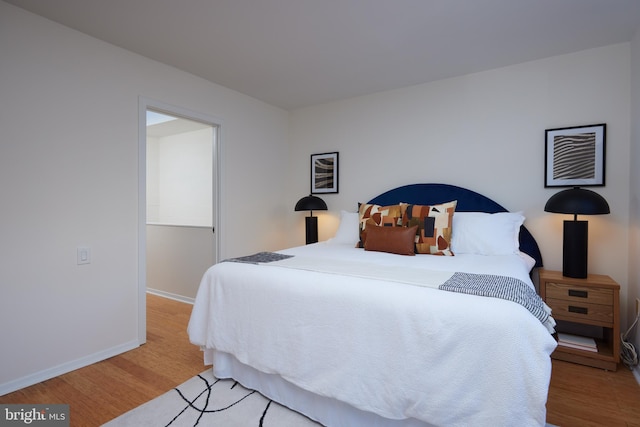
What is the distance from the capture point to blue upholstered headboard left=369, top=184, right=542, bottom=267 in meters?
2.85

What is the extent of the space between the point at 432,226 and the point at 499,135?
46.8 inches

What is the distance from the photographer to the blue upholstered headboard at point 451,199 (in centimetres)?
285

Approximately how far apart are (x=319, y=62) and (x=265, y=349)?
244 centimetres

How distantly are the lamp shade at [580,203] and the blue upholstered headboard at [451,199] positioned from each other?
533mm

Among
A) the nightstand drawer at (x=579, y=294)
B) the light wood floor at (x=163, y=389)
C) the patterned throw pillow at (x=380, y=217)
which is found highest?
the patterned throw pillow at (x=380, y=217)

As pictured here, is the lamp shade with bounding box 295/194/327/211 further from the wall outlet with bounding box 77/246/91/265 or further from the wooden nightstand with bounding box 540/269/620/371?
the wooden nightstand with bounding box 540/269/620/371

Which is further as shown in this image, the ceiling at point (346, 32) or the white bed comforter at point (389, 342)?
the ceiling at point (346, 32)

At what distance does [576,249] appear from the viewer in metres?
2.44

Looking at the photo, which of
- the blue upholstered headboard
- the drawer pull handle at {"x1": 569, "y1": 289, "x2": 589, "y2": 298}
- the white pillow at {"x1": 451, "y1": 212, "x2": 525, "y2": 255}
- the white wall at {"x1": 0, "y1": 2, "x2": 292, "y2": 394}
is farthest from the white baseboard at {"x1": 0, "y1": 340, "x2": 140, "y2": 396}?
the drawer pull handle at {"x1": 569, "y1": 289, "x2": 589, "y2": 298}

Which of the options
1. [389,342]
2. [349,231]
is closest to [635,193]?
[349,231]

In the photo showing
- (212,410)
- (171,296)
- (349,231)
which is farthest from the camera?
(171,296)

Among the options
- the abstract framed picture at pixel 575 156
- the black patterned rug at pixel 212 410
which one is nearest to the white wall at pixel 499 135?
the abstract framed picture at pixel 575 156

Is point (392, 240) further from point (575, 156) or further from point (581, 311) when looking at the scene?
point (575, 156)

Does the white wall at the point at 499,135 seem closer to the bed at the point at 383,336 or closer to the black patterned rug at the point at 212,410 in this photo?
the bed at the point at 383,336
